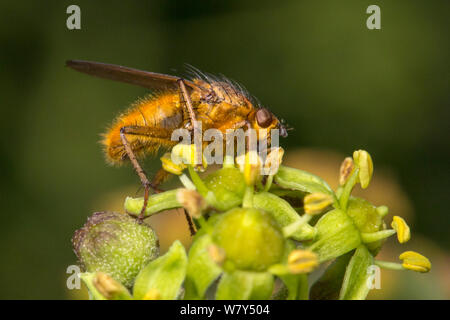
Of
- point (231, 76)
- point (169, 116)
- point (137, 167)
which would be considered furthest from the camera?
point (231, 76)

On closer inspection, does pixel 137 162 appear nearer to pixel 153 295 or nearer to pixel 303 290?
pixel 153 295

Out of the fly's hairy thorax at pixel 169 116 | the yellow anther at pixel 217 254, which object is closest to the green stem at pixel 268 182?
the yellow anther at pixel 217 254

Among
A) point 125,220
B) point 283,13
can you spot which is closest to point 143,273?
point 125,220

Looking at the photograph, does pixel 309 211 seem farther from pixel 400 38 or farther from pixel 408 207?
pixel 400 38

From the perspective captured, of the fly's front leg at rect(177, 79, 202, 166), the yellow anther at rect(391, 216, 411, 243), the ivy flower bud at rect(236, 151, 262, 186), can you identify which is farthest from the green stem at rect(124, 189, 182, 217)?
the yellow anther at rect(391, 216, 411, 243)

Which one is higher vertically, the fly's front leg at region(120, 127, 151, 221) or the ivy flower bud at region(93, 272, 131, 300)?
the fly's front leg at region(120, 127, 151, 221)

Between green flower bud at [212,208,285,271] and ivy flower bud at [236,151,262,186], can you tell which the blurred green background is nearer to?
ivy flower bud at [236,151,262,186]

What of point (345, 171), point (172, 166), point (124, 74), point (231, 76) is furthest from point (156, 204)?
point (231, 76)
